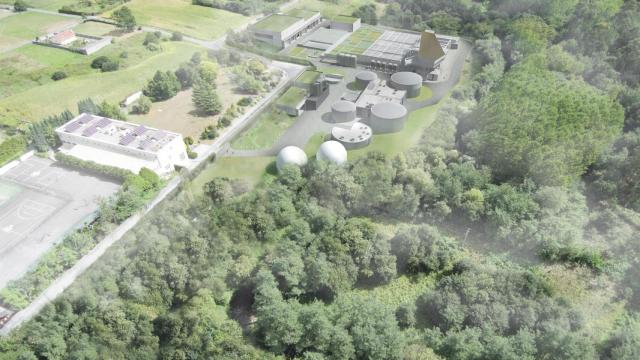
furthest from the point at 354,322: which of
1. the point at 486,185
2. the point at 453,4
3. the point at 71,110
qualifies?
the point at 453,4

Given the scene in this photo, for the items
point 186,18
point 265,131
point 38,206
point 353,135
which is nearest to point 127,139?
point 38,206

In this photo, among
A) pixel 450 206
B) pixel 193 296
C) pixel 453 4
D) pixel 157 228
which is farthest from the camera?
pixel 453 4

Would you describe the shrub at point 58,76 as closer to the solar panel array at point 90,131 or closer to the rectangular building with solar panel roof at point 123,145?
the rectangular building with solar panel roof at point 123,145

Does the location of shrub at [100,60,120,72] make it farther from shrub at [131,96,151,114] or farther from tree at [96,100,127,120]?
tree at [96,100,127,120]

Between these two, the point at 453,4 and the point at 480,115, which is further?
the point at 453,4

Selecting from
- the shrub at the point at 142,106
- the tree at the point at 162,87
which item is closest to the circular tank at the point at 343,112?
the tree at the point at 162,87

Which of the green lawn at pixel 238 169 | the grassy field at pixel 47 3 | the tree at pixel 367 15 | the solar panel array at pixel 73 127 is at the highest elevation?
the tree at pixel 367 15

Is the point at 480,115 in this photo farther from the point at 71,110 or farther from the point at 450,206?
the point at 71,110
